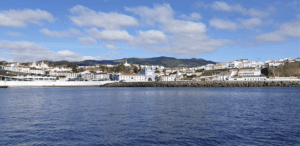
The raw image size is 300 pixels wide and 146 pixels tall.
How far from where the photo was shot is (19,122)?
62.3 feet

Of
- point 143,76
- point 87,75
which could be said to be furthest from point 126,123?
point 87,75

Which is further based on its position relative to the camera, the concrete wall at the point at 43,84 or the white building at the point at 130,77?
the white building at the point at 130,77

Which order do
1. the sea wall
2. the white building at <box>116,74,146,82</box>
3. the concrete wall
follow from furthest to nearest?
the white building at <box>116,74,146,82</box>
the concrete wall
the sea wall

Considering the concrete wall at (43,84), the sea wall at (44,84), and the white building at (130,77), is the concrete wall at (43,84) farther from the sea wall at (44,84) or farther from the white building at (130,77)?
the white building at (130,77)

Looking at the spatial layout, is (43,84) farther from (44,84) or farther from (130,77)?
(130,77)

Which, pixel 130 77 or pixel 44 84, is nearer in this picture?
pixel 44 84

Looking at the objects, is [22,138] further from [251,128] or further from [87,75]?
[87,75]

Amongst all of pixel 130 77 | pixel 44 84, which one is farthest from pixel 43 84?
pixel 130 77

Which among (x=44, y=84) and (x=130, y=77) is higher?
(x=130, y=77)

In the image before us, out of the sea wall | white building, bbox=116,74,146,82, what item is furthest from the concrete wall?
white building, bbox=116,74,146,82

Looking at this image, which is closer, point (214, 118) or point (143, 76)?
point (214, 118)

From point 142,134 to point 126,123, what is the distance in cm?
385

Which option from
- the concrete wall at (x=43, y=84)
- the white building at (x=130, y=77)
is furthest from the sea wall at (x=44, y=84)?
the white building at (x=130, y=77)

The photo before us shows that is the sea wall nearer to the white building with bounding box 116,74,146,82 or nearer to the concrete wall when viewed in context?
the concrete wall
